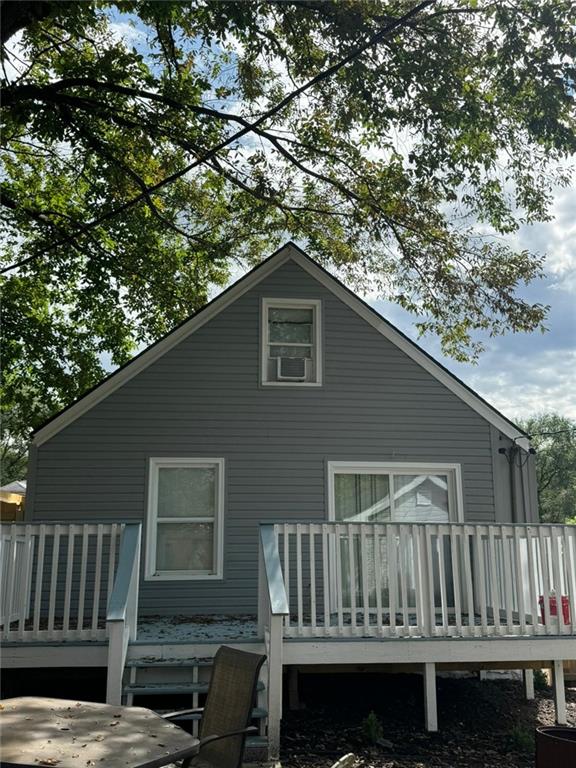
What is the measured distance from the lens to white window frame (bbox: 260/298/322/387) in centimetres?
942

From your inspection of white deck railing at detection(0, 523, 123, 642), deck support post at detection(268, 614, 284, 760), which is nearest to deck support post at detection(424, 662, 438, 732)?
deck support post at detection(268, 614, 284, 760)

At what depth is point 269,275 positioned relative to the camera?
31.7ft

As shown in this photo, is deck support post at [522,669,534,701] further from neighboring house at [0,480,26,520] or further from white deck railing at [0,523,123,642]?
neighboring house at [0,480,26,520]

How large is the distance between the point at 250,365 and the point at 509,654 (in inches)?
192

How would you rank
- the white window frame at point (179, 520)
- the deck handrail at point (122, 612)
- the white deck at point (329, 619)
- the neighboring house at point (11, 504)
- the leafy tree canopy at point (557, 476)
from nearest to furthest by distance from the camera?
1. the deck handrail at point (122, 612)
2. the white deck at point (329, 619)
3. the white window frame at point (179, 520)
4. the neighboring house at point (11, 504)
5. the leafy tree canopy at point (557, 476)

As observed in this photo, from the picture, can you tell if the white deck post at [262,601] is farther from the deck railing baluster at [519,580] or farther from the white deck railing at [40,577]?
the deck railing baluster at [519,580]

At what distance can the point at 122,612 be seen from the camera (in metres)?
6.04

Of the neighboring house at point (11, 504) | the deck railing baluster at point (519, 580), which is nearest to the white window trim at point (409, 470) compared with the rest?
the deck railing baluster at point (519, 580)

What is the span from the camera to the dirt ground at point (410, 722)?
5777 millimetres

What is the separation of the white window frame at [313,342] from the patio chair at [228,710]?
5.29m

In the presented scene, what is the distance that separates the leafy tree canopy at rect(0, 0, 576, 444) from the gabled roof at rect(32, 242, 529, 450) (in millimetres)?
1954

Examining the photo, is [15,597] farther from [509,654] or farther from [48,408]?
[48,408]

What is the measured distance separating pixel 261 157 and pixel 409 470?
19.1ft

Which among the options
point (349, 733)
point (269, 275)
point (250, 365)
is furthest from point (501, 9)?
point (349, 733)
